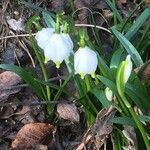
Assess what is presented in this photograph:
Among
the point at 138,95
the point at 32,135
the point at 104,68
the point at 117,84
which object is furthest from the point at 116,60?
the point at 32,135

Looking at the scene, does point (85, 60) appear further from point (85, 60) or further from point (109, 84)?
point (109, 84)

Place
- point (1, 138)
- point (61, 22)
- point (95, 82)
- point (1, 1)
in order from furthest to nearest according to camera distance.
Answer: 1. point (1, 1)
2. point (1, 138)
3. point (95, 82)
4. point (61, 22)

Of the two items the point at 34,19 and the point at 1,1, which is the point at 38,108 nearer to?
the point at 34,19

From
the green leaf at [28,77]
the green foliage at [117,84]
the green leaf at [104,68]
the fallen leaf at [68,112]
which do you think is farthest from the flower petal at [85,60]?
the fallen leaf at [68,112]

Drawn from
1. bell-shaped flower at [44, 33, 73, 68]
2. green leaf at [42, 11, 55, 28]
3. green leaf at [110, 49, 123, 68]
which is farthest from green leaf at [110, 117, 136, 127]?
green leaf at [42, 11, 55, 28]

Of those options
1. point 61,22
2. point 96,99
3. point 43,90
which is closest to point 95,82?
point 96,99

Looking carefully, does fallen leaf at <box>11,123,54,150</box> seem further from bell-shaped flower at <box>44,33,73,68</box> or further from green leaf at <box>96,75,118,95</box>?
bell-shaped flower at <box>44,33,73,68</box>

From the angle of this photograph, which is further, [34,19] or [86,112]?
[86,112]
